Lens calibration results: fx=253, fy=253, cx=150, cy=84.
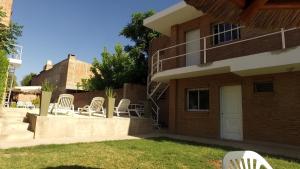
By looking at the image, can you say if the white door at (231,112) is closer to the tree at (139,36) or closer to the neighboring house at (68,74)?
the tree at (139,36)

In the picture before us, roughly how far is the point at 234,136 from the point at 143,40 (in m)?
16.2

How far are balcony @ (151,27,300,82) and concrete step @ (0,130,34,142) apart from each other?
298 inches

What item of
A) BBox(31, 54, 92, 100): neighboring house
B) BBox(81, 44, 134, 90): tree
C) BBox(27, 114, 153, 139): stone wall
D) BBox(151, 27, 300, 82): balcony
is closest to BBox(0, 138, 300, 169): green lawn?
BBox(27, 114, 153, 139): stone wall

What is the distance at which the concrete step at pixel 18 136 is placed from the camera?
9.37 m

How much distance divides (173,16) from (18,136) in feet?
33.5

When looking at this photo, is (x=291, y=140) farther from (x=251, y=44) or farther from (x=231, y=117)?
(x=251, y=44)

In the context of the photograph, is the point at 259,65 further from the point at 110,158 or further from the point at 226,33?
the point at 110,158

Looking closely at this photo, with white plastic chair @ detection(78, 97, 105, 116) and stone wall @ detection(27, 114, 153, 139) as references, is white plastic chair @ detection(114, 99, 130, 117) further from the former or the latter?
stone wall @ detection(27, 114, 153, 139)

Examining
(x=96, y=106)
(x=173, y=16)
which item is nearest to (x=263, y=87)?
(x=173, y=16)

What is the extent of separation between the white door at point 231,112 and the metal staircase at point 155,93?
16.4ft

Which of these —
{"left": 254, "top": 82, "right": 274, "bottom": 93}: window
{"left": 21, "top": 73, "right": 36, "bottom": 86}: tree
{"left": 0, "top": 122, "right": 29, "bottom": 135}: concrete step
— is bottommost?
{"left": 0, "top": 122, "right": 29, "bottom": 135}: concrete step

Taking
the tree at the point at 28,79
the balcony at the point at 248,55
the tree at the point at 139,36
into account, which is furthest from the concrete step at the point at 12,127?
the tree at the point at 28,79

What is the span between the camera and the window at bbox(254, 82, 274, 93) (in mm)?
11164

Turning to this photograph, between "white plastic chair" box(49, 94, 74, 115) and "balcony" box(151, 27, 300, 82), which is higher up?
"balcony" box(151, 27, 300, 82)
